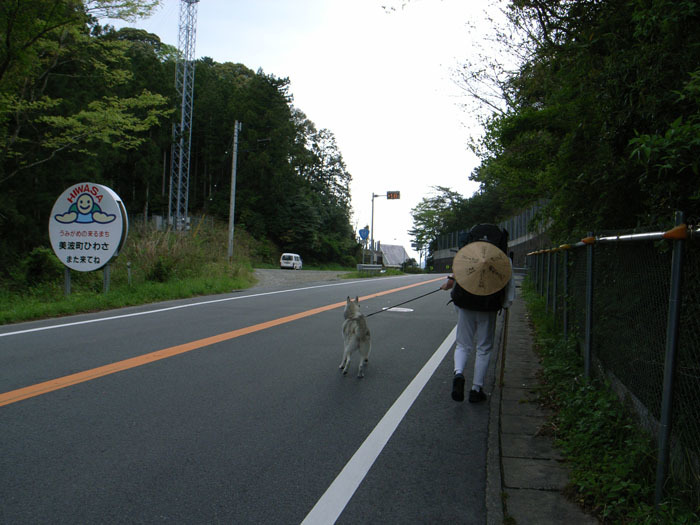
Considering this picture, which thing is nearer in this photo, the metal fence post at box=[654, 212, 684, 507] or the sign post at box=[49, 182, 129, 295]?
the metal fence post at box=[654, 212, 684, 507]

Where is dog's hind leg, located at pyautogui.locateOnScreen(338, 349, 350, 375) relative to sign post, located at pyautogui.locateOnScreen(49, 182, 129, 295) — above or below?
below

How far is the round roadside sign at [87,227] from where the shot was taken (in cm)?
1274

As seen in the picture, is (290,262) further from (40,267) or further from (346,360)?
(346,360)

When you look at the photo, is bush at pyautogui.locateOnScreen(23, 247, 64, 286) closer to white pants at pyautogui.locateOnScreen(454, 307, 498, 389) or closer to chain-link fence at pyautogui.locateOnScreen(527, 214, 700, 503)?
white pants at pyautogui.locateOnScreen(454, 307, 498, 389)

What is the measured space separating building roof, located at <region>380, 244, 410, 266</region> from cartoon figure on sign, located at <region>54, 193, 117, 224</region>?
330 ft

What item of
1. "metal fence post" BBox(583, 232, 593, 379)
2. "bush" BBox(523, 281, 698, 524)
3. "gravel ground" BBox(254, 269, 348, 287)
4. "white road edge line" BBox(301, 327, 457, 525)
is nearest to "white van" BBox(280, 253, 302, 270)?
"gravel ground" BBox(254, 269, 348, 287)

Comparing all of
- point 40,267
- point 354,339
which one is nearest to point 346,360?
point 354,339

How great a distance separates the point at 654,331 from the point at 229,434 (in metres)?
3.19

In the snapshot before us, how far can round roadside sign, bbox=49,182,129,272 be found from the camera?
41.8ft

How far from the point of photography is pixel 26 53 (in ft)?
47.8

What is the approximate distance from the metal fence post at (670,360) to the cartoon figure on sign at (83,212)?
13121 mm

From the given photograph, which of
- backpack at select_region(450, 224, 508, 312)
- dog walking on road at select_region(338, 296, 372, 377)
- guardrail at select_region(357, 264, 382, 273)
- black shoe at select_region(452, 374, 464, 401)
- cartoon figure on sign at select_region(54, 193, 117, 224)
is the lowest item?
black shoe at select_region(452, 374, 464, 401)

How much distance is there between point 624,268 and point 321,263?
5359cm

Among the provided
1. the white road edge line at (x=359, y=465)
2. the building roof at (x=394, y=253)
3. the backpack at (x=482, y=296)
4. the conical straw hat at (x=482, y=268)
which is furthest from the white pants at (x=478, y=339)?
the building roof at (x=394, y=253)
